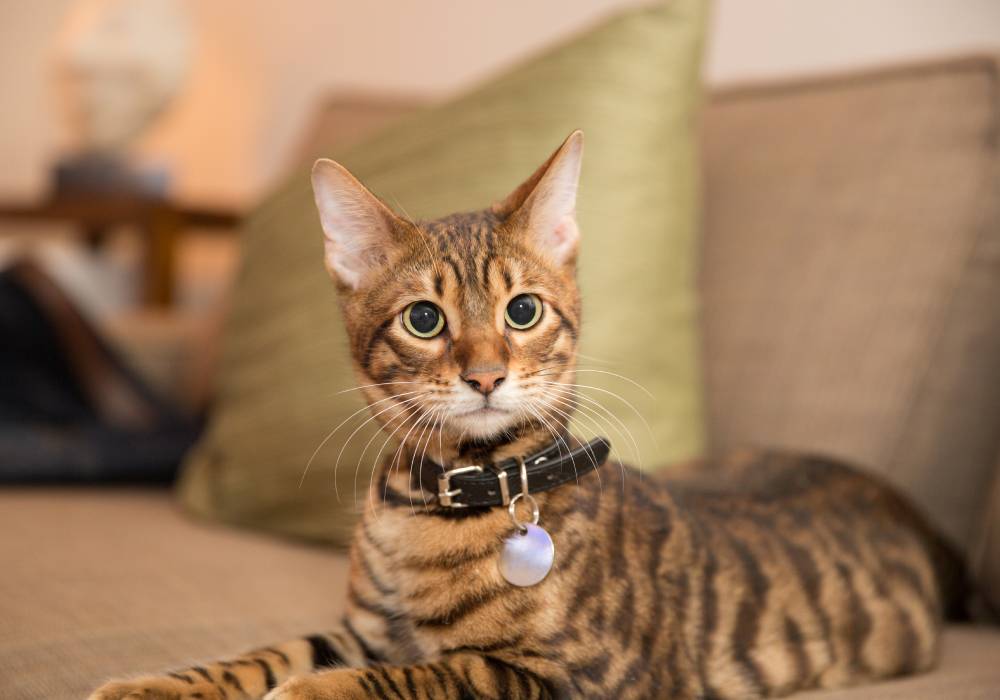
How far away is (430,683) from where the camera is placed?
72 centimetres

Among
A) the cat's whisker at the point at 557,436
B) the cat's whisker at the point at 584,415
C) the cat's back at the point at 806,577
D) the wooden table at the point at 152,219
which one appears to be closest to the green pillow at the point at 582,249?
the cat's whisker at the point at 584,415

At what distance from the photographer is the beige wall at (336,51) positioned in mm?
1757

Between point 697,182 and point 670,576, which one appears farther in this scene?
point 697,182

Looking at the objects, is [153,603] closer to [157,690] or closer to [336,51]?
[157,690]

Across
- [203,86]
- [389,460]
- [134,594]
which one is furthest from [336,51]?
[389,460]

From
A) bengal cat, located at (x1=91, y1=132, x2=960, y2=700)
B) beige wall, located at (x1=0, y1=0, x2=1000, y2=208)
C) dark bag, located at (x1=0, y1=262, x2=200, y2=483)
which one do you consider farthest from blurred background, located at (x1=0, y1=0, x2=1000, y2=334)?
bengal cat, located at (x1=91, y1=132, x2=960, y2=700)

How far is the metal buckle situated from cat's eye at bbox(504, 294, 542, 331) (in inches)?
4.9

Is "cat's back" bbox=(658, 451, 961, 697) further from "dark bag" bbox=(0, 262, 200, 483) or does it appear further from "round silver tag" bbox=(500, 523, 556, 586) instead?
"dark bag" bbox=(0, 262, 200, 483)

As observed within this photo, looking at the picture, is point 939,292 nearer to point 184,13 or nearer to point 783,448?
point 783,448

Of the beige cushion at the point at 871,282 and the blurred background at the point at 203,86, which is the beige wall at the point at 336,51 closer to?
the blurred background at the point at 203,86

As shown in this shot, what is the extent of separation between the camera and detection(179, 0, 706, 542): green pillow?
3.99 feet

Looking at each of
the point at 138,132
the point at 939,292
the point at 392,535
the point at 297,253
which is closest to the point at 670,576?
the point at 392,535

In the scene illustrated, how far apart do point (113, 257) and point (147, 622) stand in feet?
7.45

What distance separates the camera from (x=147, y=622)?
998 mm
